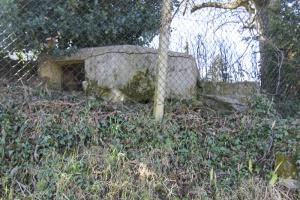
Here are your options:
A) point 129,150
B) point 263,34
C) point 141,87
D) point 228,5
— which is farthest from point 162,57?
point 228,5

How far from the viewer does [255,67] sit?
562cm

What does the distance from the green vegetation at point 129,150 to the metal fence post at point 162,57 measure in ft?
0.45

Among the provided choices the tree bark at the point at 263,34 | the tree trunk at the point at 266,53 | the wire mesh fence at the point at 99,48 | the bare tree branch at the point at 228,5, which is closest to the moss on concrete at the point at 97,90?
the wire mesh fence at the point at 99,48

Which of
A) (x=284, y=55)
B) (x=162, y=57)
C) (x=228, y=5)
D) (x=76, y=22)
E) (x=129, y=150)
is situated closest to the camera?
(x=129, y=150)

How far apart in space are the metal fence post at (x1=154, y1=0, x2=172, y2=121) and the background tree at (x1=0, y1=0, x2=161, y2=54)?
628 mm

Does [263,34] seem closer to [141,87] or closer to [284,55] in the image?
[284,55]

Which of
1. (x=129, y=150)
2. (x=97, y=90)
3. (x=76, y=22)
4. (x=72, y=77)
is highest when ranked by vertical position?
(x=76, y=22)

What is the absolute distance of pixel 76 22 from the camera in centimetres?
462

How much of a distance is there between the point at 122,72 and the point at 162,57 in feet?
2.09

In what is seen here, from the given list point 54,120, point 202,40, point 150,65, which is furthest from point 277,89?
point 54,120

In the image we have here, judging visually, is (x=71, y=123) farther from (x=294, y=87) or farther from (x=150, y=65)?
(x=294, y=87)

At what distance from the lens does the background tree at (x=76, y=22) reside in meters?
4.50

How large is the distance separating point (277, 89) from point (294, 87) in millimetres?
302

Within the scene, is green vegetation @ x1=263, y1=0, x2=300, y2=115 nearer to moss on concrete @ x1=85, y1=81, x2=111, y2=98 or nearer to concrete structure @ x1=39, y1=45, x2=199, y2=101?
concrete structure @ x1=39, y1=45, x2=199, y2=101
